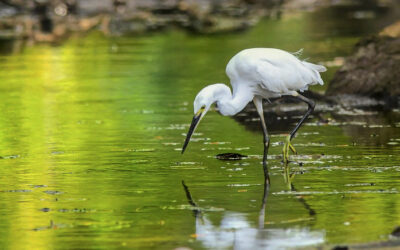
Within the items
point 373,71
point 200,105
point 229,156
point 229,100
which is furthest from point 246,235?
point 373,71

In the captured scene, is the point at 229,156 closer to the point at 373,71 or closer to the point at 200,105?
the point at 200,105

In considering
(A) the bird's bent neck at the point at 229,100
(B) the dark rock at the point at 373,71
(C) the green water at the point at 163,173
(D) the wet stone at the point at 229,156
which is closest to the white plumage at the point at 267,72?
(A) the bird's bent neck at the point at 229,100

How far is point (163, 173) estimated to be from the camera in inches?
432

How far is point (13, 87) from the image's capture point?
770 inches

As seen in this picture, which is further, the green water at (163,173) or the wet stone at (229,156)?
the wet stone at (229,156)

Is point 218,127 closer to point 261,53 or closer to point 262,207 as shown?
point 261,53

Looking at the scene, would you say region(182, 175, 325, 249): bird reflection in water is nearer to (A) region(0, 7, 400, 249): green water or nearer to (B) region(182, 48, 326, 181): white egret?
(A) region(0, 7, 400, 249): green water

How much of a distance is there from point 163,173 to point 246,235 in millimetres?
3046

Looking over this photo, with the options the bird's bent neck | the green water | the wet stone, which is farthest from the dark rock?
the bird's bent neck

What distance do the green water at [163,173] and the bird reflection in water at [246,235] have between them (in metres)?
0.01

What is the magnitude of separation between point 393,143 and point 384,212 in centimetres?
388

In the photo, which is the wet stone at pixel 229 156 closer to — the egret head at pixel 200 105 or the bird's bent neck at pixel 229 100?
the bird's bent neck at pixel 229 100

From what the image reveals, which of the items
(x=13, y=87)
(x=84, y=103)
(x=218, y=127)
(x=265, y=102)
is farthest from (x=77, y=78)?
(x=218, y=127)

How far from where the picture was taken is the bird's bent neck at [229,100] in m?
11.3
